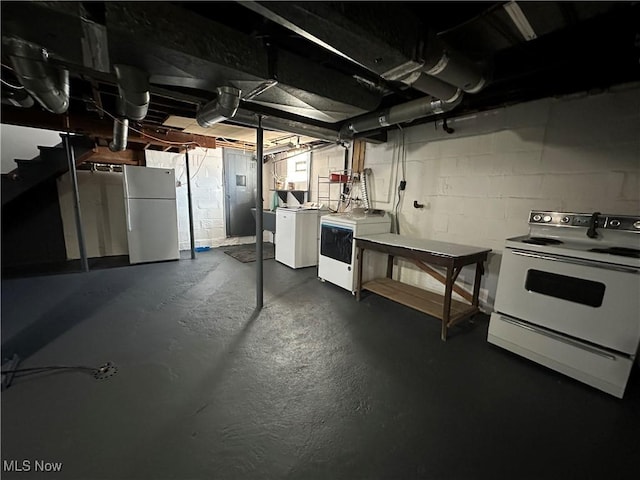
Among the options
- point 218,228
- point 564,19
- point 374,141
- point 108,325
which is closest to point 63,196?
point 218,228

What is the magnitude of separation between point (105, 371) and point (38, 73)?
1.94 m

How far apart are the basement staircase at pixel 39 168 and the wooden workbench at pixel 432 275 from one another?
13.8 feet

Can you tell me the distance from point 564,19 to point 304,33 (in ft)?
4.15

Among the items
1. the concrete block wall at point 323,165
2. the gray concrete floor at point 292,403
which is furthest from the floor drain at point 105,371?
the concrete block wall at point 323,165

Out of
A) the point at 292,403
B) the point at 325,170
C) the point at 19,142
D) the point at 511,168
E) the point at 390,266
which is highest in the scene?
the point at 19,142

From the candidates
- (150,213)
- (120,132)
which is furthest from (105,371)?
(150,213)

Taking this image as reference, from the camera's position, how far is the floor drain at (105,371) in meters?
1.76

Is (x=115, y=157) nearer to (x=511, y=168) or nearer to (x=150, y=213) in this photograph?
(x=150, y=213)

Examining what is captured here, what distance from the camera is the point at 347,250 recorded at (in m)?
3.29

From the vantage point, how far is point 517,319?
6.72ft

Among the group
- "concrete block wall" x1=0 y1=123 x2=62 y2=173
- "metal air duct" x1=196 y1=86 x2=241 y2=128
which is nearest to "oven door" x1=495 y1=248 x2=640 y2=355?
"metal air duct" x1=196 y1=86 x2=241 y2=128

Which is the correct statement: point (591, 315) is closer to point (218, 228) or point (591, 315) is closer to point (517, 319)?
point (517, 319)

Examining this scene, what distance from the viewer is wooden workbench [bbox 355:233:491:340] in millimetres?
2293

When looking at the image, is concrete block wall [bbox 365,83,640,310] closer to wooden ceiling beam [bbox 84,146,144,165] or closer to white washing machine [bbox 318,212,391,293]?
white washing machine [bbox 318,212,391,293]
